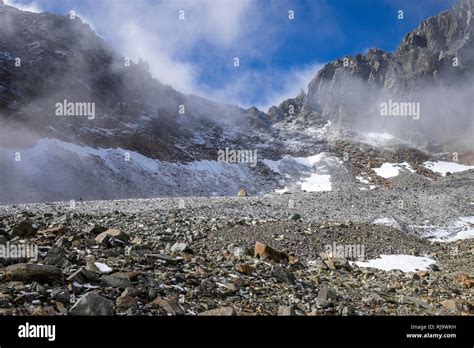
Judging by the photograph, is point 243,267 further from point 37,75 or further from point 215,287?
point 37,75

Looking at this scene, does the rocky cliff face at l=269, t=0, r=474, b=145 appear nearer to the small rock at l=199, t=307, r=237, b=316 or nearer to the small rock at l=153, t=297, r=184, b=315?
the small rock at l=199, t=307, r=237, b=316

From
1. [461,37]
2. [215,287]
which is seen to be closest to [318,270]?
[215,287]

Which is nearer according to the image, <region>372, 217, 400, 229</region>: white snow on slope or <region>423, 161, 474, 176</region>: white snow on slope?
<region>372, 217, 400, 229</region>: white snow on slope

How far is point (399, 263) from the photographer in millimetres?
17234

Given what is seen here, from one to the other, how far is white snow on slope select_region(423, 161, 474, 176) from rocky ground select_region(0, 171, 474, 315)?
8509cm

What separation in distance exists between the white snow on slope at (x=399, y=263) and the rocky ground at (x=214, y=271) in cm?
61

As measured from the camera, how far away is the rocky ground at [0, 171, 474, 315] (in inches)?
285

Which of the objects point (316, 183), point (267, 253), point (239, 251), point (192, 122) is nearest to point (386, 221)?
point (267, 253)

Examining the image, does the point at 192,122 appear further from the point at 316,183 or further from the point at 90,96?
the point at 316,183

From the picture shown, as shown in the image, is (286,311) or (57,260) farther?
(57,260)

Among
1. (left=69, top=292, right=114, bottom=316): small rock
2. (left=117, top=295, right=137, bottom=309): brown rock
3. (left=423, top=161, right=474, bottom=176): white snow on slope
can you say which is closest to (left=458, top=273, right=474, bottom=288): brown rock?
(left=117, top=295, right=137, bottom=309): brown rock

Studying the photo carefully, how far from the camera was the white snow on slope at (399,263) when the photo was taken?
16594 millimetres

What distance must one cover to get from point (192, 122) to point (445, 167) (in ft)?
257

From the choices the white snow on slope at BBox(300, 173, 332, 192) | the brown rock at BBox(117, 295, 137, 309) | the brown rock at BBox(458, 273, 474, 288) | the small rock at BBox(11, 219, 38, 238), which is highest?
the white snow on slope at BBox(300, 173, 332, 192)
